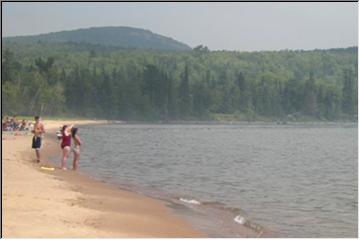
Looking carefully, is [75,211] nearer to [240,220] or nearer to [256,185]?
[240,220]

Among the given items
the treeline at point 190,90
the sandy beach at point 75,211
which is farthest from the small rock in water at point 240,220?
the treeline at point 190,90

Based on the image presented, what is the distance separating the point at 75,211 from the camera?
40.1 ft

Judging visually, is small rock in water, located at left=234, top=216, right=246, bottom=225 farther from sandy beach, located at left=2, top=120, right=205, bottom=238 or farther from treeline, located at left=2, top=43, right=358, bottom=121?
treeline, located at left=2, top=43, right=358, bottom=121

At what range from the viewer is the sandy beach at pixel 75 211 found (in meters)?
10.1

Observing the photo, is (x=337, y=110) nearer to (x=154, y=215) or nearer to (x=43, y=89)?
(x=43, y=89)

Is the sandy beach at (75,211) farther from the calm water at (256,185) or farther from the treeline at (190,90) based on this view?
the treeline at (190,90)

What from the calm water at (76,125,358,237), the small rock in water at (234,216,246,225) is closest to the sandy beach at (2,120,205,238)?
the calm water at (76,125,358,237)

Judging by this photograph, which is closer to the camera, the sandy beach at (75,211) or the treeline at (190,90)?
the sandy beach at (75,211)

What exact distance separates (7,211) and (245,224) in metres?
5.67

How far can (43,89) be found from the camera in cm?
11119

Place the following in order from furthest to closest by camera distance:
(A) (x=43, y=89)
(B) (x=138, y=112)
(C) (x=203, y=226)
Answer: (B) (x=138, y=112), (A) (x=43, y=89), (C) (x=203, y=226)

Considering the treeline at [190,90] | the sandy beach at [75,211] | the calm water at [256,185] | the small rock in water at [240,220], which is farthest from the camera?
the treeline at [190,90]

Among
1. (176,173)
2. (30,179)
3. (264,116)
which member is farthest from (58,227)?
(264,116)

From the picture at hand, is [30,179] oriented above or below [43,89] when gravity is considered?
below
